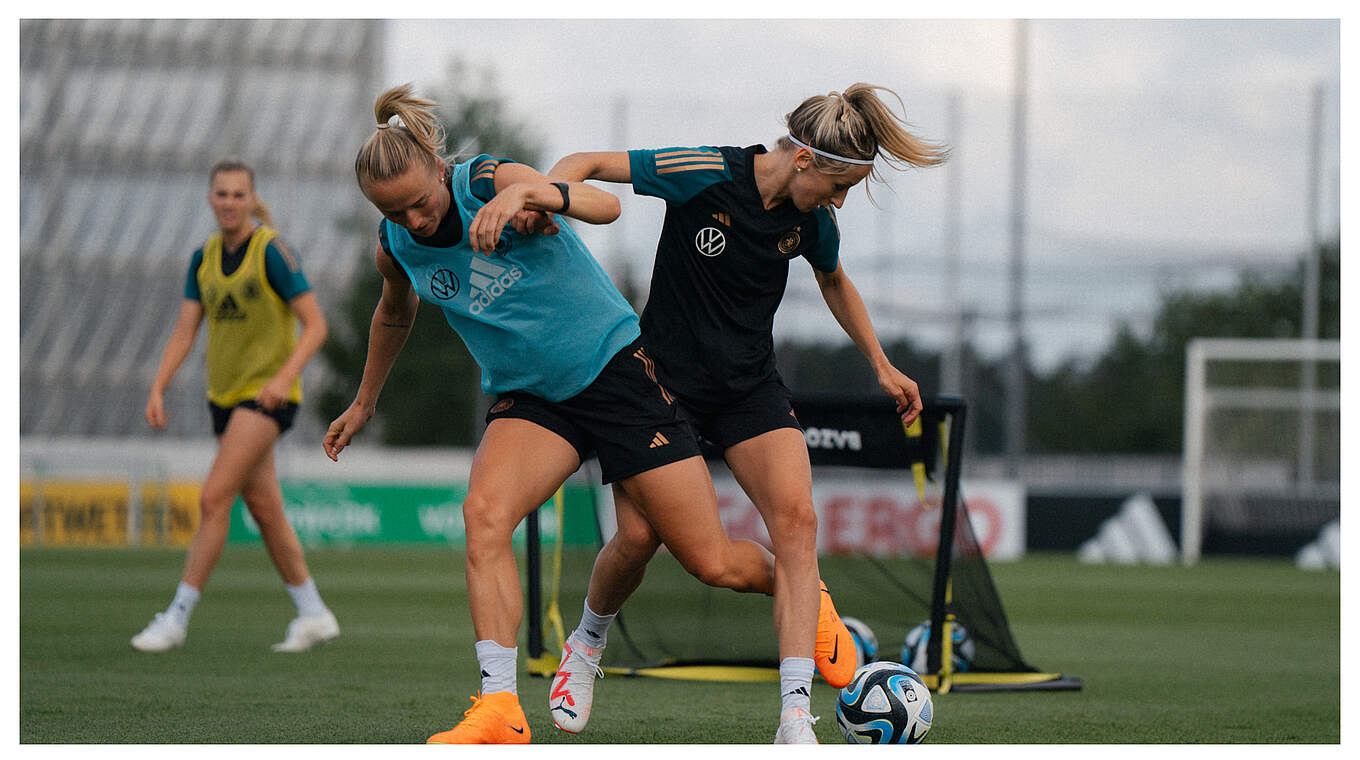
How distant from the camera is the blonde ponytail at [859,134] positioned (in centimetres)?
408

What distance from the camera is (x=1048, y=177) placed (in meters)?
20.1

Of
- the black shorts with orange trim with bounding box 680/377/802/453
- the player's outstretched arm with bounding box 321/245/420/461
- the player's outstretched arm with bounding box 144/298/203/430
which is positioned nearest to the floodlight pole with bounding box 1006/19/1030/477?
the player's outstretched arm with bounding box 144/298/203/430

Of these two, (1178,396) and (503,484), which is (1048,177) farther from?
(503,484)

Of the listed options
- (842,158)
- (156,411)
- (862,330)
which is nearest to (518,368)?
(842,158)

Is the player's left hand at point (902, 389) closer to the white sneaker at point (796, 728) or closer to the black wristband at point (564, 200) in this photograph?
the white sneaker at point (796, 728)

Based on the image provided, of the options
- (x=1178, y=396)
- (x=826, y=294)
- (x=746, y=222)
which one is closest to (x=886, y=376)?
(x=826, y=294)

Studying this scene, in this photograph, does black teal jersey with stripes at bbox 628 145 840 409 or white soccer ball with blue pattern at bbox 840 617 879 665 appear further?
white soccer ball with blue pattern at bbox 840 617 879 665

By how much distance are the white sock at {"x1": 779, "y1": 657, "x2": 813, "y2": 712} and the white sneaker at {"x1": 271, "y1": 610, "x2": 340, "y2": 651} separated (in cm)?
347

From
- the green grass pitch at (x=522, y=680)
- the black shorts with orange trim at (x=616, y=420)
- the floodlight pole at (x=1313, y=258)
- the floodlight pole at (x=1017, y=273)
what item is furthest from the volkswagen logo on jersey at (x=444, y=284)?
the floodlight pole at (x=1313, y=258)

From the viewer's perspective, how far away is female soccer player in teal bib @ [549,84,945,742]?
411 cm

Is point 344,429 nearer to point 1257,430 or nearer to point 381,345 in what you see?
point 381,345

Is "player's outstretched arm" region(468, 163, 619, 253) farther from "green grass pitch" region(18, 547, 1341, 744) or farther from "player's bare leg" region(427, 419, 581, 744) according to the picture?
"green grass pitch" region(18, 547, 1341, 744)

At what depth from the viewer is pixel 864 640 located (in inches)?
232

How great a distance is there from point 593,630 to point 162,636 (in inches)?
115
